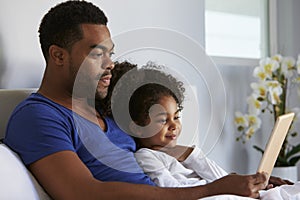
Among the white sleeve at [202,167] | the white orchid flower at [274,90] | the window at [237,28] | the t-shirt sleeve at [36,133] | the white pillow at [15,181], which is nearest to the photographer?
the white pillow at [15,181]

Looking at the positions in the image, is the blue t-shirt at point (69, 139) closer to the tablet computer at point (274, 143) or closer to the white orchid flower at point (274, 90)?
the tablet computer at point (274, 143)

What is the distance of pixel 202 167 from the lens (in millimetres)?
1847

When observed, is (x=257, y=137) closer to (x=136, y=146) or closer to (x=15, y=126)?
(x=136, y=146)

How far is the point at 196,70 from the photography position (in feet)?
9.37

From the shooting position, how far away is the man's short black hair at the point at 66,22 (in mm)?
1678

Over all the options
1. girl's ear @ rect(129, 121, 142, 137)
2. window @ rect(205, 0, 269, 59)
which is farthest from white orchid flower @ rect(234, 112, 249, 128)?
girl's ear @ rect(129, 121, 142, 137)

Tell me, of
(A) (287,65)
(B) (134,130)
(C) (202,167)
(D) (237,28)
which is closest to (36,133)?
(B) (134,130)

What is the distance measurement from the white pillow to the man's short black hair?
15.0 inches

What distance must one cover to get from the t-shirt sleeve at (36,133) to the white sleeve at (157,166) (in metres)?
0.28

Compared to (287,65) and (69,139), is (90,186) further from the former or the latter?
(287,65)

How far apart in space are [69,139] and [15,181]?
0.69 feet

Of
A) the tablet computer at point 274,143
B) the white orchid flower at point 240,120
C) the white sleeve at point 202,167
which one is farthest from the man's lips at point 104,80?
Result: the white orchid flower at point 240,120

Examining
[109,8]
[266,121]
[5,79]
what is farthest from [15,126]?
[266,121]

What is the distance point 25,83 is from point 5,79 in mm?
98
